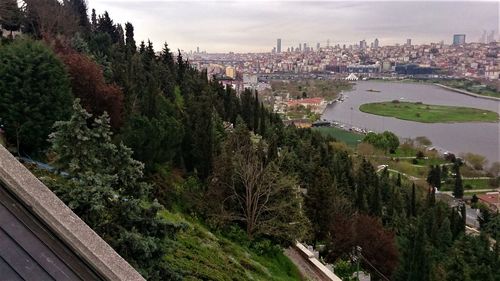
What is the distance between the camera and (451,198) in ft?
107

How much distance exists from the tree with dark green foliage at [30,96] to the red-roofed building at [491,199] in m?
28.6

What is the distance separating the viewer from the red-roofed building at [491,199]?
3098 cm

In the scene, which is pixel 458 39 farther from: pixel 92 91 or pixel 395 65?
pixel 92 91

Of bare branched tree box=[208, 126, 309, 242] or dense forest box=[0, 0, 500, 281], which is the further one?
bare branched tree box=[208, 126, 309, 242]

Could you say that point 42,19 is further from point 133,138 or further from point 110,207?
point 110,207

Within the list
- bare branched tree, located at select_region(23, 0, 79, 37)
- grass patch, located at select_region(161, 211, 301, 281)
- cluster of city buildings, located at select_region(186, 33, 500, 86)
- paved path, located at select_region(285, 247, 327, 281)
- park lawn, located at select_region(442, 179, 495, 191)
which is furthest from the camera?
cluster of city buildings, located at select_region(186, 33, 500, 86)

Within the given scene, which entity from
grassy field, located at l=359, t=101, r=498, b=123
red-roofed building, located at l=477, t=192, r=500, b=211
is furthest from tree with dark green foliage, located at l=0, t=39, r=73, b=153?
grassy field, located at l=359, t=101, r=498, b=123

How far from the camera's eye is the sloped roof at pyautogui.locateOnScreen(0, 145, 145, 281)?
1.93 meters

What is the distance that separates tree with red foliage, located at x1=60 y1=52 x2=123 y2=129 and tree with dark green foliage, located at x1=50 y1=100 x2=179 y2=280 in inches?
206

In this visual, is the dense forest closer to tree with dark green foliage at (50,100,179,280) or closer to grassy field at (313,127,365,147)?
tree with dark green foliage at (50,100,179,280)

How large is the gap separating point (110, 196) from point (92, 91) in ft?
21.8

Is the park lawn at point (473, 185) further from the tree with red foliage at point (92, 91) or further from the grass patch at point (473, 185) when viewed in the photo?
the tree with red foliage at point (92, 91)

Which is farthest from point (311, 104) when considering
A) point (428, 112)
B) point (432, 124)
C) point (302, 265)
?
point (302, 265)

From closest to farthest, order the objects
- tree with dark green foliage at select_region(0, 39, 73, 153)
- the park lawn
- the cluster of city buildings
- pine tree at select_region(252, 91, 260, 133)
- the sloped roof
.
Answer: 1. the sloped roof
2. tree with dark green foliage at select_region(0, 39, 73, 153)
3. pine tree at select_region(252, 91, 260, 133)
4. the park lawn
5. the cluster of city buildings
